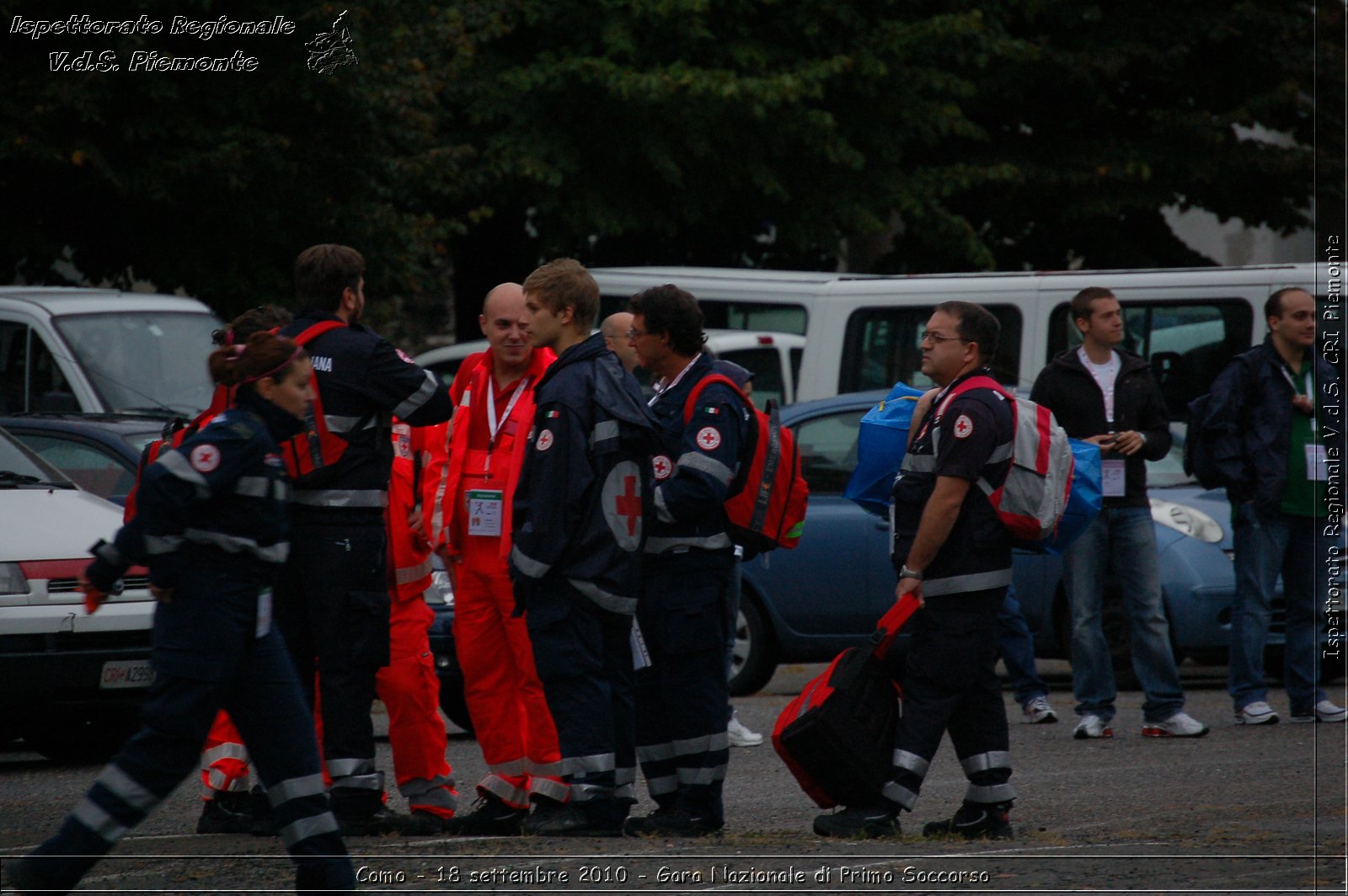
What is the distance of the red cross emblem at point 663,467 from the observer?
702cm

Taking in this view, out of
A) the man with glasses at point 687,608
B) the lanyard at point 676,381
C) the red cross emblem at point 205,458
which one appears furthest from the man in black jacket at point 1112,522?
the red cross emblem at point 205,458

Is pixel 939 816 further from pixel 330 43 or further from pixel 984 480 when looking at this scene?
pixel 330 43

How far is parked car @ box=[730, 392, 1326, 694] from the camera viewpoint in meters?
11.3

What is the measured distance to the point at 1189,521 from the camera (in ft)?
38.0

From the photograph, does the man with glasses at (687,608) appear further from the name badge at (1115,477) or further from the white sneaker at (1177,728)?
the white sneaker at (1177,728)

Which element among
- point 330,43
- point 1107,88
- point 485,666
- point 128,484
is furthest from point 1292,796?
point 1107,88

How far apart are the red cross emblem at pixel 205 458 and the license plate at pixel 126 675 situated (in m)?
3.62

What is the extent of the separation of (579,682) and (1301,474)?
4.86m

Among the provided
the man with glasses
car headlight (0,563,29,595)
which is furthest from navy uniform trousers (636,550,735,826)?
car headlight (0,563,29,595)

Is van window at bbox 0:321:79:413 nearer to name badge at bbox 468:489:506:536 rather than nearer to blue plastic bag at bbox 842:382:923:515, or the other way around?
name badge at bbox 468:489:506:536

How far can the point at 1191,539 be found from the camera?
11.5 m

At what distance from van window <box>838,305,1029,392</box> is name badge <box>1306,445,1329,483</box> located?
16.0ft

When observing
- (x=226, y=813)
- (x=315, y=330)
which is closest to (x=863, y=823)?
(x=226, y=813)

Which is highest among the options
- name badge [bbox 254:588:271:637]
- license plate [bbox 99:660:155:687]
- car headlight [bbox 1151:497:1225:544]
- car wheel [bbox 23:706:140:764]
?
name badge [bbox 254:588:271:637]
